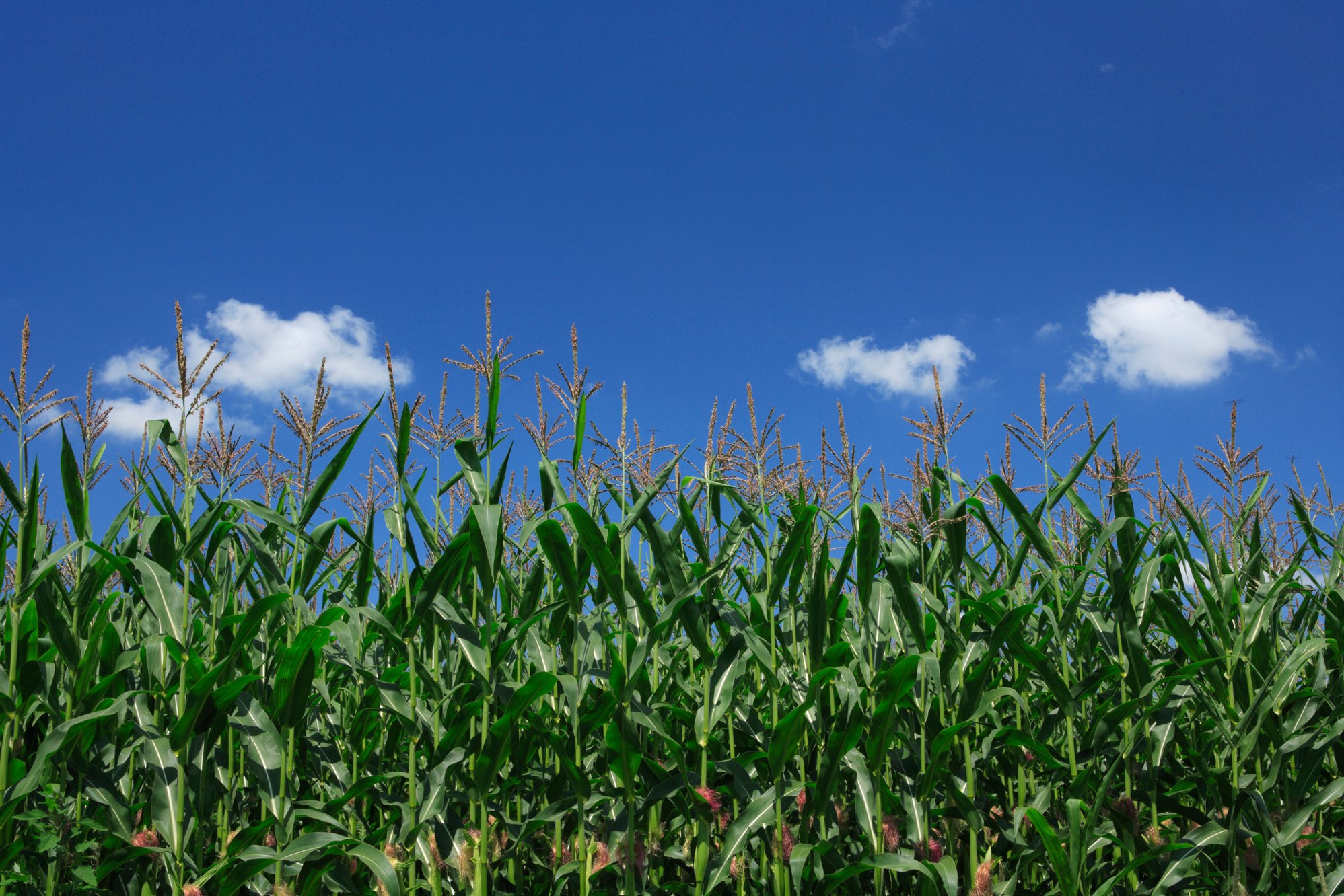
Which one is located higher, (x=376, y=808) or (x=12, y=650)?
(x=12, y=650)

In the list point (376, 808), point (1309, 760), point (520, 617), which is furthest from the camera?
point (376, 808)

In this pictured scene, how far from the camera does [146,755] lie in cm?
297

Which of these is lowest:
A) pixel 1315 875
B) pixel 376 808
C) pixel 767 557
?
pixel 1315 875

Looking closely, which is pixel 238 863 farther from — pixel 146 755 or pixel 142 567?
pixel 142 567

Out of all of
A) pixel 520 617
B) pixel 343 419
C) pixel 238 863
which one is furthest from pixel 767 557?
pixel 238 863

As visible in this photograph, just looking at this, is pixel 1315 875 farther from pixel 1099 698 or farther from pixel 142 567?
pixel 142 567

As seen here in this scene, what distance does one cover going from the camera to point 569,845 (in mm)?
3393

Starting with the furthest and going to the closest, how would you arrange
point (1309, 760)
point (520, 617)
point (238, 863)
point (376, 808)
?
point (376, 808), point (1309, 760), point (520, 617), point (238, 863)

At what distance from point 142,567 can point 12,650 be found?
0.53 metres

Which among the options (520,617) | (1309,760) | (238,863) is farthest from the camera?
(1309,760)

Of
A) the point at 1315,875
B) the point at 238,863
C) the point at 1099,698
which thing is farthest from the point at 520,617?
the point at 1315,875

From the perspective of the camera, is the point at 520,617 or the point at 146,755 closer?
the point at 146,755

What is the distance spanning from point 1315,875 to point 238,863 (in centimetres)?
434

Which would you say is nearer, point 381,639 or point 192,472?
point 192,472
